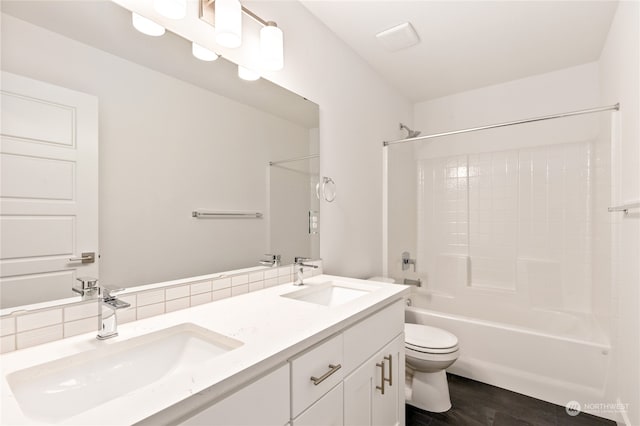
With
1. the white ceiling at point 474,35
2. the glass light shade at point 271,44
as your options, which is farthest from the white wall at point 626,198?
the glass light shade at point 271,44

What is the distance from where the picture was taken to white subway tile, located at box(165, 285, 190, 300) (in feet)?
3.63

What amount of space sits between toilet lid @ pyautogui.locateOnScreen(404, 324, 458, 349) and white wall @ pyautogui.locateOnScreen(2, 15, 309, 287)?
1089 mm

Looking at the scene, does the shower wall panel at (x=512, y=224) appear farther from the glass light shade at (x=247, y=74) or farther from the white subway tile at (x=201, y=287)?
the white subway tile at (x=201, y=287)

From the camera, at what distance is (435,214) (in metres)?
3.17

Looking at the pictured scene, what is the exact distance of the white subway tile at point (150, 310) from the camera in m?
1.02

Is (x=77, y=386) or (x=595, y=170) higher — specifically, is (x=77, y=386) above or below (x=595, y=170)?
below

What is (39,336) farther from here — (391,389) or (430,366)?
(430,366)

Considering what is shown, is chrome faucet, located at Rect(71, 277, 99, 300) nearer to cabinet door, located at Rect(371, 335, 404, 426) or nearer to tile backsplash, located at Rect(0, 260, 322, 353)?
tile backsplash, located at Rect(0, 260, 322, 353)

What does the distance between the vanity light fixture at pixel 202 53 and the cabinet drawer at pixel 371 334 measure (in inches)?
48.5

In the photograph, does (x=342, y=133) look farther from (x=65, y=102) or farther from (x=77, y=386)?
(x=77, y=386)

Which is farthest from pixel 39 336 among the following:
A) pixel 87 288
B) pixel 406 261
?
pixel 406 261

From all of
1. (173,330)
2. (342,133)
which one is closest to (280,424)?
(173,330)

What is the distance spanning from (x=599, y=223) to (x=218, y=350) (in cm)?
280

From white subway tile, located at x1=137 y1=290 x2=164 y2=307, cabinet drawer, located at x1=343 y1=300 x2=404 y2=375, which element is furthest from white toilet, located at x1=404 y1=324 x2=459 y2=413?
white subway tile, located at x1=137 y1=290 x2=164 y2=307
